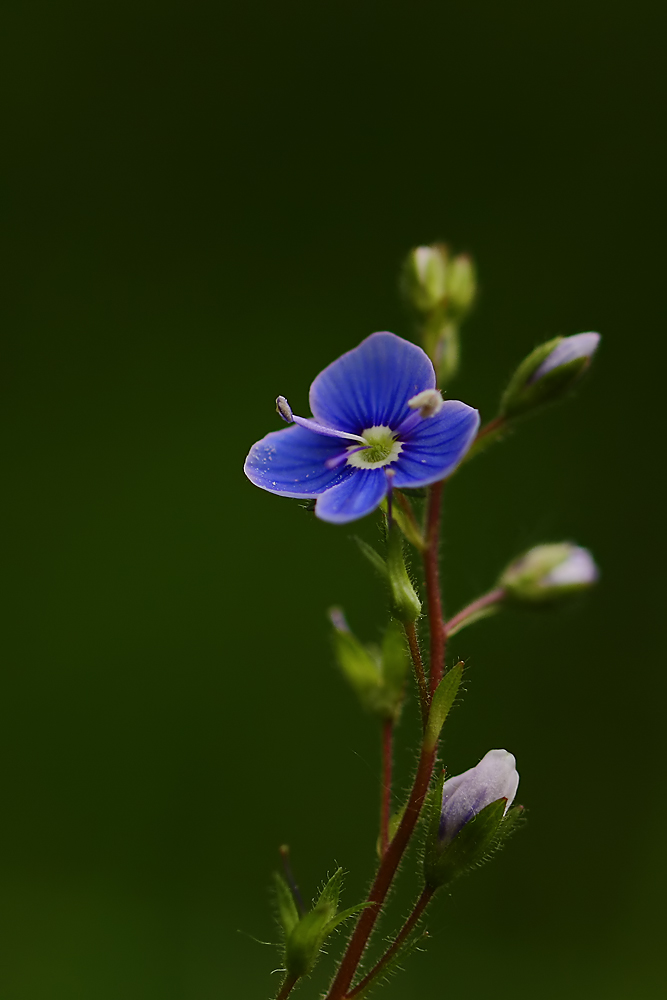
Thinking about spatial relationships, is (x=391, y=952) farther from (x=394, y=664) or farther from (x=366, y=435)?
(x=366, y=435)

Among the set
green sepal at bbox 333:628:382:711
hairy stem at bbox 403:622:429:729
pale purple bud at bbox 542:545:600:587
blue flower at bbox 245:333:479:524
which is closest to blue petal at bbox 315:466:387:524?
blue flower at bbox 245:333:479:524

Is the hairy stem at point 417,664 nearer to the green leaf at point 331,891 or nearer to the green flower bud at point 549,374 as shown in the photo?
the green leaf at point 331,891

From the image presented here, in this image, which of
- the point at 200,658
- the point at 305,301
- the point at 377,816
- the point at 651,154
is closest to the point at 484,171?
the point at 651,154

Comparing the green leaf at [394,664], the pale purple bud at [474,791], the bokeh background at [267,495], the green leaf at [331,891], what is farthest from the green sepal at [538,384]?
the bokeh background at [267,495]

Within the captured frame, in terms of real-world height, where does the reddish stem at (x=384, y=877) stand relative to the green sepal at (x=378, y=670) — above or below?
below

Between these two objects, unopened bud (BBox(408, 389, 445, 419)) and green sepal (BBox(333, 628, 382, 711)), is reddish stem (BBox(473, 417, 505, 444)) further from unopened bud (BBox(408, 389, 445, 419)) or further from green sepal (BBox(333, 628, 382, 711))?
green sepal (BBox(333, 628, 382, 711))

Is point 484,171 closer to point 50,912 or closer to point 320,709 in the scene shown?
point 320,709

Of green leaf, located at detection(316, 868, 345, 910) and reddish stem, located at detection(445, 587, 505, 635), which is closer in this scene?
green leaf, located at detection(316, 868, 345, 910)

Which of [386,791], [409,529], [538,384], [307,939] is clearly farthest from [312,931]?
[538,384]
